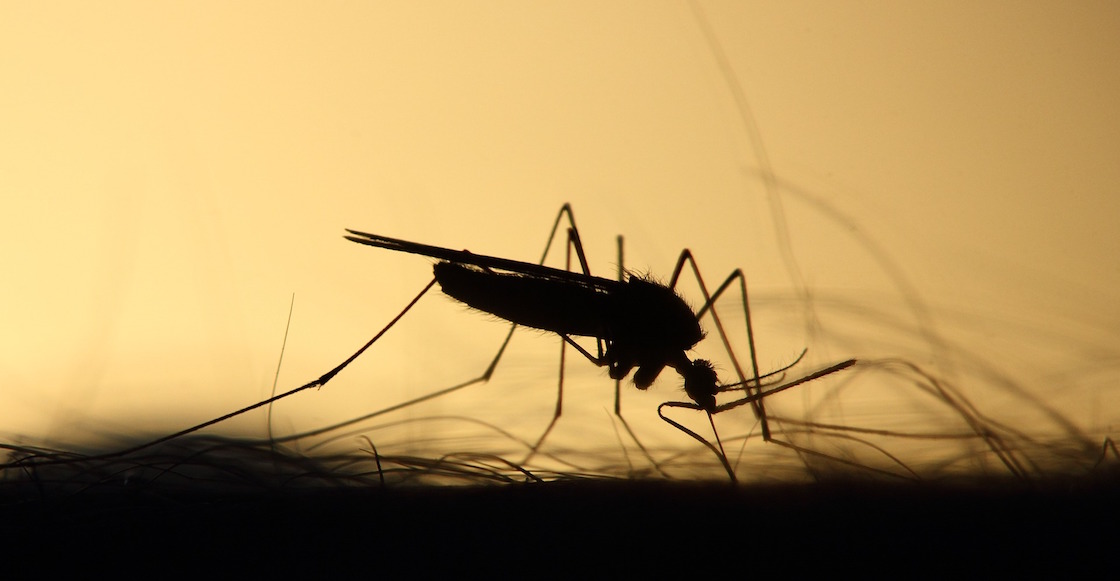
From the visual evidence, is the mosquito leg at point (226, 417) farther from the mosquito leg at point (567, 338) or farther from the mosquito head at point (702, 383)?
the mosquito head at point (702, 383)

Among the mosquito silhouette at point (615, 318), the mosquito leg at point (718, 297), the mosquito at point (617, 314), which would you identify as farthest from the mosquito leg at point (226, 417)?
the mosquito leg at point (718, 297)

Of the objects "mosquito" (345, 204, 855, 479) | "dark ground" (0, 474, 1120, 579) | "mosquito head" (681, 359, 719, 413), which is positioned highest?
"mosquito" (345, 204, 855, 479)

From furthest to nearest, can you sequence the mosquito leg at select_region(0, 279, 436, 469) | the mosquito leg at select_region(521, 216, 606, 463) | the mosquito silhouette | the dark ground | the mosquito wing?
1. the mosquito leg at select_region(521, 216, 606, 463)
2. the mosquito silhouette
3. the mosquito wing
4. the mosquito leg at select_region(0, 279, 436, 469)
5. the dark ground

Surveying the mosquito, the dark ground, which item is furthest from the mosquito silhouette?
the dark ground

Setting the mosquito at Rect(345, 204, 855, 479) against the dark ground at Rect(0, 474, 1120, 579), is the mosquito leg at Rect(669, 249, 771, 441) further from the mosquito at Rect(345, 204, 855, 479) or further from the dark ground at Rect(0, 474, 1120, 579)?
the dark ground at Rect(0, 474, 1120, 579)

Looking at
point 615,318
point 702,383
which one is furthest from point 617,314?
point 702,383

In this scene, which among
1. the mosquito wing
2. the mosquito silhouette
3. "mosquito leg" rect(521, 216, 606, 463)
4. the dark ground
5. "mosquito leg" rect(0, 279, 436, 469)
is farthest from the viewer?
"mosquito leg" rect(521, 216, 606, 463)

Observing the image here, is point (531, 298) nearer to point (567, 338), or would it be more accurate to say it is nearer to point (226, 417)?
point (567, 338)

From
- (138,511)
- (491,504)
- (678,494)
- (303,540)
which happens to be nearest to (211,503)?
(138,511)
